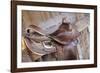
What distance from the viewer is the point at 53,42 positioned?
200cm


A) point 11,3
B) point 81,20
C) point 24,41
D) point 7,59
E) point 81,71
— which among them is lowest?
point 81,71

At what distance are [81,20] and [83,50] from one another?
32cm

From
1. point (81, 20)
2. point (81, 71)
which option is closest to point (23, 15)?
point (81, 20)

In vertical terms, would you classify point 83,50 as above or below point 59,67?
above

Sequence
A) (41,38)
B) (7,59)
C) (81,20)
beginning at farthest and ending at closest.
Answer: (81,20) < (41,38) < (7,59)

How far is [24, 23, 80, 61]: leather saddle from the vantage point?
1.93 metres

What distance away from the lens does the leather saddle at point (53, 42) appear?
6.33 ft

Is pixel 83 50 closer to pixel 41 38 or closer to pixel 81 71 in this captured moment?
pixel 81 71

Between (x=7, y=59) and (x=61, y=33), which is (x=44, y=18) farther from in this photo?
(x=7, y=59)

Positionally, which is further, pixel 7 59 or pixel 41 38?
pixel 41 38

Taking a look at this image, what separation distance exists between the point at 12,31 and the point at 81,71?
0.85 metres

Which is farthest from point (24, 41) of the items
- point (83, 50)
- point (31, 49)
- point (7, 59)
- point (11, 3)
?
point (83, 50)

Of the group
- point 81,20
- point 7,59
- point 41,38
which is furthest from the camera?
point 81,20

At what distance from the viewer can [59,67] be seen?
6.59 feet
